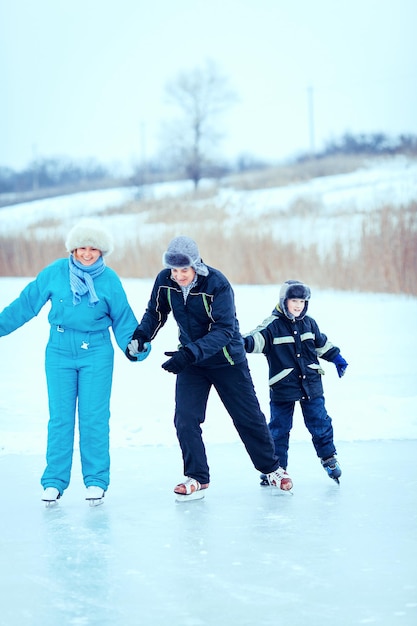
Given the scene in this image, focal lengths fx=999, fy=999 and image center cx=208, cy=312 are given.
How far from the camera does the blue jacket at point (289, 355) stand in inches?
160

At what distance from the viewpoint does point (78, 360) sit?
3.86 m

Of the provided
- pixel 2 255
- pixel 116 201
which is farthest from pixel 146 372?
pixel 116 201

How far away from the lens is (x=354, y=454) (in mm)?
4680

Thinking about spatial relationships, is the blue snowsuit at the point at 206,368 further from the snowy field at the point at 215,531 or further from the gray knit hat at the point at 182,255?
the snowy field at the point at 215,531

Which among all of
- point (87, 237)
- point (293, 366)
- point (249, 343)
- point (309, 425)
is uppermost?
point (87, 237)

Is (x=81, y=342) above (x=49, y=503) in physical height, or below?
above

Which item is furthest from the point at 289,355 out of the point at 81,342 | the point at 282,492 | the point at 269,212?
the point at 269,212

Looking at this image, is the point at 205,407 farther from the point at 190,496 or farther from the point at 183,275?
the point at 183,275

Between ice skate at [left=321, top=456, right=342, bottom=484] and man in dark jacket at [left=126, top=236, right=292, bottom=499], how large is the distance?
0.69 ft

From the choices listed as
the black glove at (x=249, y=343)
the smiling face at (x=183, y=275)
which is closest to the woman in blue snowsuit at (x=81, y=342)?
the smiling face at (x=183, y=275)

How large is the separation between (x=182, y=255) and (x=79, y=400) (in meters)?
0.72

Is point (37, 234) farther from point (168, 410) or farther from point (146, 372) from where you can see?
point (168, 410)

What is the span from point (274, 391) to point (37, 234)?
321 inches

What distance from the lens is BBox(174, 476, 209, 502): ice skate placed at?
12.6 feet
